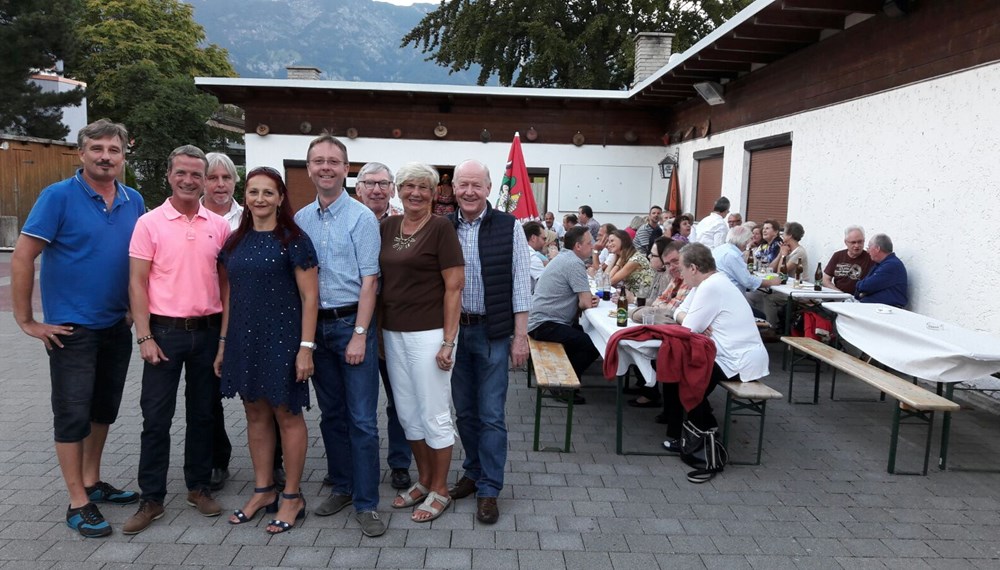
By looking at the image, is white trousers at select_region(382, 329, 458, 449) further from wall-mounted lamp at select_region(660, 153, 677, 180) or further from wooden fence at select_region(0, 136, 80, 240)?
wooden fence at select_region(0, 136, 80, 240)

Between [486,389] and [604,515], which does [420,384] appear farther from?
[604,515]

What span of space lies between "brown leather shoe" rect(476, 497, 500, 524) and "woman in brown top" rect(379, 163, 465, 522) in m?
0.26

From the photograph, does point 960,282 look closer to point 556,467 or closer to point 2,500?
point 556,467

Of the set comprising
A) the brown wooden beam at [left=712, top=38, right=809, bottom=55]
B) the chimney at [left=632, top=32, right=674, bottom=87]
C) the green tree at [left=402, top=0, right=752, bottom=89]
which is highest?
the green tree at [left=402, top=0, right=752, bottom=89]

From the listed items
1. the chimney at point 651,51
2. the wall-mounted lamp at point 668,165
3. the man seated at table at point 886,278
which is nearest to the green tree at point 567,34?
the chimney at point 651,51

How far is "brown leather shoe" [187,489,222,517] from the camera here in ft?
11.6

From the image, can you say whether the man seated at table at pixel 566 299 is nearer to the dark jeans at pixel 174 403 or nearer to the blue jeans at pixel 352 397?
the blue jeans at pixel 352 397

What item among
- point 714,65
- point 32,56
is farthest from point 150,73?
point 714,65

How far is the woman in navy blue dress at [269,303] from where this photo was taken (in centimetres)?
320

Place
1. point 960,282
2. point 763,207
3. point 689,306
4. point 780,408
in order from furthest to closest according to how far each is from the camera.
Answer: point 763,207 → point 960,282 → point 780,408 → point 689,306

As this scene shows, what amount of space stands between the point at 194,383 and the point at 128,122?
3150cm

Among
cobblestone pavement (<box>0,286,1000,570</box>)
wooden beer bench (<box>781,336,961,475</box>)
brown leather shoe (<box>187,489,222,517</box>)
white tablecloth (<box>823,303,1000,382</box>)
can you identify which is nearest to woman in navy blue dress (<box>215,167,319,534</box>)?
brown leather shoe (<box>187,489,222,517</box>)

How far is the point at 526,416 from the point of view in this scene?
17.9 ft

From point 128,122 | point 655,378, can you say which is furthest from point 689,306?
point 128,122
